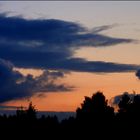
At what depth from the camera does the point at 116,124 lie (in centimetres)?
12531

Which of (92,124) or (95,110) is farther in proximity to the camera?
(95,110)

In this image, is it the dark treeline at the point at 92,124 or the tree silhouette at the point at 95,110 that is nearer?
the dark treeline at the point at 92,124

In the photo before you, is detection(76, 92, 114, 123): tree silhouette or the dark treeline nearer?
the dark treeline

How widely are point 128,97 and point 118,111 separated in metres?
4.54

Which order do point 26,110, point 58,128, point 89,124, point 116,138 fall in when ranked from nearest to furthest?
point 116,138 < point 89,124 < point 58,128 < point 26,110

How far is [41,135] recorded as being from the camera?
136m

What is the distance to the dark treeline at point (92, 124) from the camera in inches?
4870

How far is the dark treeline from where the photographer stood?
124m

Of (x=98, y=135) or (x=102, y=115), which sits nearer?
(x=98, y=135)

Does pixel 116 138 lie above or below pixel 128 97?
below

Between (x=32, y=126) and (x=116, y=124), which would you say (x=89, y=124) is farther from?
(x=32, y=126)

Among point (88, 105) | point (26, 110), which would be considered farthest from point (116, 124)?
point (26, 110)

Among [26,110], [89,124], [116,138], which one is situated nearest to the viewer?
[116,138]

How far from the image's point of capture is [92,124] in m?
131
